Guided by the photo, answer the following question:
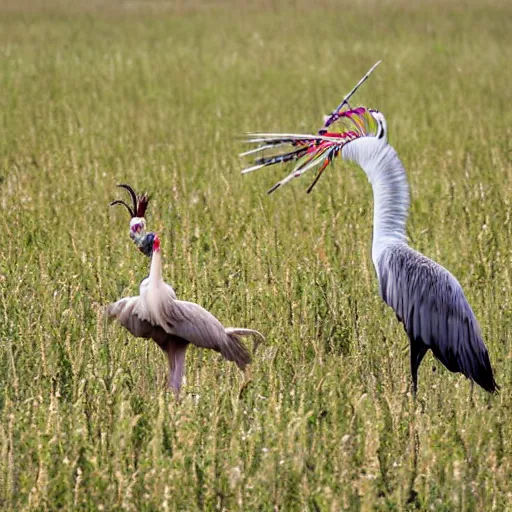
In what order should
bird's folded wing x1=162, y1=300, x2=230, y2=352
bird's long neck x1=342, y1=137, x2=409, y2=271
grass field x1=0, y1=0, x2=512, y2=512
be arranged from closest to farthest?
1. grass field x1=0, y1=0, x2=512, y2=512
2. bird's folded wing x1=162, y1=300, x2=230, y2=352
3. bird's long neck x1=342, y1=137, x2=409, y2=271

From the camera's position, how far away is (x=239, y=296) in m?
5.61

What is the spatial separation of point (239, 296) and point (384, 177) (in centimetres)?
157

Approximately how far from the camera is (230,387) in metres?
4.37

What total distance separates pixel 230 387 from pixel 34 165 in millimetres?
5280

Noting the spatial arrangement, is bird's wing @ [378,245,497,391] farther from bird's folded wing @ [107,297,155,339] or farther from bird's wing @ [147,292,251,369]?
bird's folded wing @ [107,297,155,339]

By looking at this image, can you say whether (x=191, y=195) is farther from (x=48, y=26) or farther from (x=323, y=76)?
(x=48, y=26)

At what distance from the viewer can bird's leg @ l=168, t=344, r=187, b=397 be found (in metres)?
4.26

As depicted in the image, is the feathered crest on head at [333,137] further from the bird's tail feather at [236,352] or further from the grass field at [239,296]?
the grass field at [239,296]

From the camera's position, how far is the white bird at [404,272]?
14.0 ft

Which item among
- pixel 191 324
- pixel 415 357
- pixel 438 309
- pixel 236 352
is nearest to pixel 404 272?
pixel 438 309

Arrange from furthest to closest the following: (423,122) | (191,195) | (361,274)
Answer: (423,122), (191,195), (361,274)

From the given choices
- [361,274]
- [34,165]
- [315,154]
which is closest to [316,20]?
[34,165]

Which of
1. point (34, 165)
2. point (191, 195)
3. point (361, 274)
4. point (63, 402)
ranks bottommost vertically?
point (63, 402)

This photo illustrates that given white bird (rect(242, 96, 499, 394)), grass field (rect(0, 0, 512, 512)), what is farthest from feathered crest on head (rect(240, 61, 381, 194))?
grass field (rect(0, 0, 512, 512))
